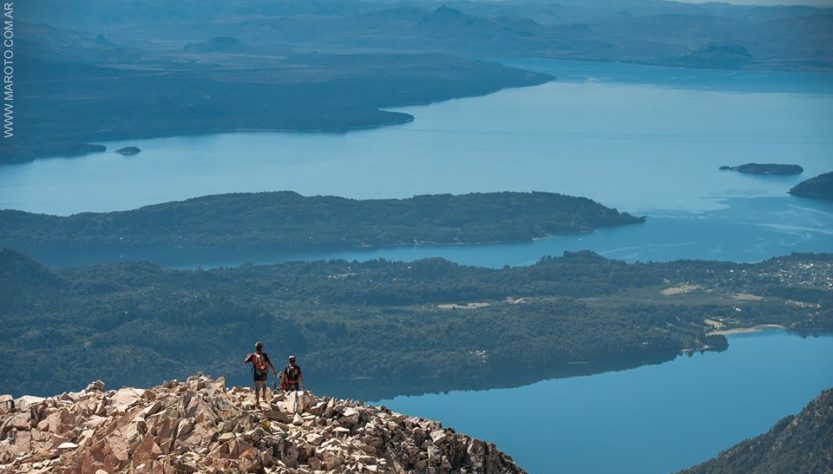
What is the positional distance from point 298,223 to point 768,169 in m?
46.2

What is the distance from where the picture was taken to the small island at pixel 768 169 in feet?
521

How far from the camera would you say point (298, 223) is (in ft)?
442

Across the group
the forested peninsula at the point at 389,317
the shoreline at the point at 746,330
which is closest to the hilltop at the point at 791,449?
the forested peninsula at the point at 389,317

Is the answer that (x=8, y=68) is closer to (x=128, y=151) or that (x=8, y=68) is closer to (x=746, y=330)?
(x=128, y=151)

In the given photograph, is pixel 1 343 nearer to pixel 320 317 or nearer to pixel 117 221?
pixel 320 317

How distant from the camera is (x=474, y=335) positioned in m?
89.9

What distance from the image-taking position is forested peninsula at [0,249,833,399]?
272 ft

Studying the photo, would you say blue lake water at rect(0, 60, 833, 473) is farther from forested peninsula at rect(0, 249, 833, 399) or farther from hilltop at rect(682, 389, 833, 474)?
hilltop at rect(682, 389, 833, 474)

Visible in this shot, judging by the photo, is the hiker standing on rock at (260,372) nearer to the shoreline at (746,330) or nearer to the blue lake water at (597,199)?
the blue lake water at (597,199)

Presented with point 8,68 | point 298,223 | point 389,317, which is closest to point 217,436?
point 389,317

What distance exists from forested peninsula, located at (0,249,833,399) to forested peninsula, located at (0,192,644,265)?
14255mm

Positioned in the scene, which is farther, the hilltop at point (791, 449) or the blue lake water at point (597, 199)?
the blue lake water at point (597, 199)

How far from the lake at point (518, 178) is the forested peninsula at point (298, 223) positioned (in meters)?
1.96

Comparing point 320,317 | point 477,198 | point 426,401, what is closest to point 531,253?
point 477,198
